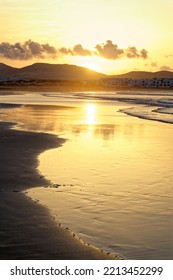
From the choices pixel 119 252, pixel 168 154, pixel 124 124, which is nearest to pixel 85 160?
pixel 168 154

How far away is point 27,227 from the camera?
8039 mm

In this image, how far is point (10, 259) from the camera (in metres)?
6.68

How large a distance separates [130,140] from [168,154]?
10.7 feet

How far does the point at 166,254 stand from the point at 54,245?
5.47 feet

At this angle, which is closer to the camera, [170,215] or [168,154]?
[170,215]

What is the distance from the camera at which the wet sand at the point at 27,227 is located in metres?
6.98

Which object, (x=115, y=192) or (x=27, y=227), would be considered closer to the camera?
(x=27, y=227)

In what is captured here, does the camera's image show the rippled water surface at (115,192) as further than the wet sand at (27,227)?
Yes

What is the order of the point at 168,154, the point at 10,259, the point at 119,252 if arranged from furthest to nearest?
the point at 168,154
the point at 119,252
the point at 10,259

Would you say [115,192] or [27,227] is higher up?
[115,192]

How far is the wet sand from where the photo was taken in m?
6.98

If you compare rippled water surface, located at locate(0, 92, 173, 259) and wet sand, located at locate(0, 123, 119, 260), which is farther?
rippled water surface, located at locate(0, 92, 173, 259)

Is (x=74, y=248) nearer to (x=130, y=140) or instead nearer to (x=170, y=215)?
(x=170, y=215)

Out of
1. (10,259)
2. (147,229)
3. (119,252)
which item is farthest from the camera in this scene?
(147,229)
